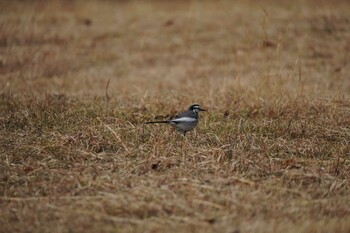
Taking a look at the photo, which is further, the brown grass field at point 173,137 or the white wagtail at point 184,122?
the white wagtail at point 184,122

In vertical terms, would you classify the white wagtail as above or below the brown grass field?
above

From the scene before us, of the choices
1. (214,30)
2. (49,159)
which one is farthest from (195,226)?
(214,30)

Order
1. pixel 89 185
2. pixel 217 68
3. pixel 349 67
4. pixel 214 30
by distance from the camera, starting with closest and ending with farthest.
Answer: pixel 89 185
pixel 349 67
pixel 217 68
pixel 214 30

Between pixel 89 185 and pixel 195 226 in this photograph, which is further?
pixel 89 185

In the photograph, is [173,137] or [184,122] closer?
[184,122]

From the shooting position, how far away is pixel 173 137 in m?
5.89

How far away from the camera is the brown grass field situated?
4.16 meters

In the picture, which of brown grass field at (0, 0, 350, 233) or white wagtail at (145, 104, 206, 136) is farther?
white wagtail at (145, 104, 206, 136)

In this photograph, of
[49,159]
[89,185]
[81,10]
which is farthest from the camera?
[81,10]

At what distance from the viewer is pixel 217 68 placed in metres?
10.5

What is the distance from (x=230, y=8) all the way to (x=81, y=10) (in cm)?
383

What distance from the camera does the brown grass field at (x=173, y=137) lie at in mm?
Answer: 4160

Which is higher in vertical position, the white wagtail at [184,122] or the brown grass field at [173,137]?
the white wagtail at [184,122]

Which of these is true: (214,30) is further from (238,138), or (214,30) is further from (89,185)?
(89,185)
